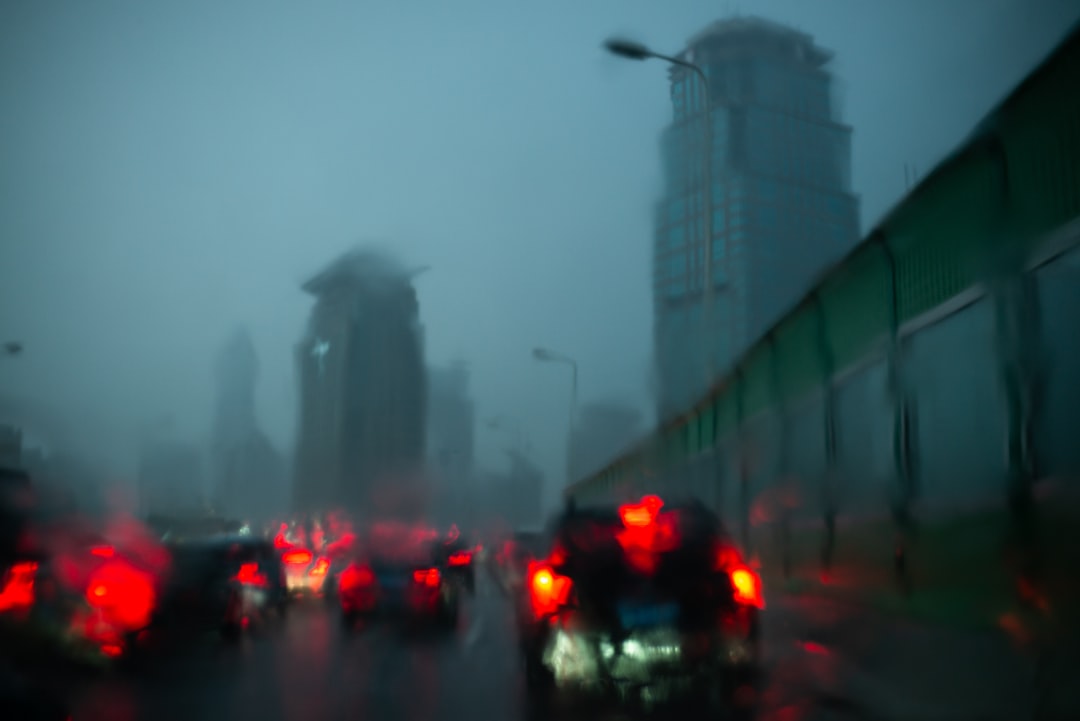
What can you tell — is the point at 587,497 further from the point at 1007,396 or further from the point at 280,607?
the point at 1007,396

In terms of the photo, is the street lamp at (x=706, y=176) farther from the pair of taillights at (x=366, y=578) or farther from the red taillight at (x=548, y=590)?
the red taillight at (x=548, y=590)

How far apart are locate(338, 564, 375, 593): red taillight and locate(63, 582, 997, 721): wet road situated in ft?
5.65

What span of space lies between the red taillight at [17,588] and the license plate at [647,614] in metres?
6.42

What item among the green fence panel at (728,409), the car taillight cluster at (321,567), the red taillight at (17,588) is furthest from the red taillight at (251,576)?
the green fence panel at (728,409)

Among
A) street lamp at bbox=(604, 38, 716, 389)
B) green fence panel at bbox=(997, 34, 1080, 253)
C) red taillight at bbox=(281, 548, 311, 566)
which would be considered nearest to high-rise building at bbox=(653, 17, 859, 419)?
street lamp at bbox=(604, 38, 716, 389)

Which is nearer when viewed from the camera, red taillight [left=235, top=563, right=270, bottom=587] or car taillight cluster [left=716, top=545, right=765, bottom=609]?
car taillight cluster [left=716, top=545, right=765, bottom=609]

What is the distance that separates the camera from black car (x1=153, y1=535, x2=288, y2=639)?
47.5 feet

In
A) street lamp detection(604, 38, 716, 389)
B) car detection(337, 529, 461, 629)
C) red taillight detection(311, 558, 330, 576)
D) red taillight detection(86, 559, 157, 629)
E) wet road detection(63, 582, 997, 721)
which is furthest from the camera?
red taillight detection(311, 558, 330, 576)

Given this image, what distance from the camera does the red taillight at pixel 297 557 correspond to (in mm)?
25516

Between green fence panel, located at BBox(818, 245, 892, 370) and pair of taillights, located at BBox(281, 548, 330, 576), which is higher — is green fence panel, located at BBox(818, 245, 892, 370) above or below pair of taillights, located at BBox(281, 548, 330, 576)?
above

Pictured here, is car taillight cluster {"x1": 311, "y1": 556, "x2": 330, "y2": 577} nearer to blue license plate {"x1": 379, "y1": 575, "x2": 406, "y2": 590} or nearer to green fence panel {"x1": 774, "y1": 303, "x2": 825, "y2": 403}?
blue license plate {"x1": 379, "y1": 575, "x2": 406, "y2": 590}

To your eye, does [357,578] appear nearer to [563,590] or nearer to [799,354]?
[799,354]

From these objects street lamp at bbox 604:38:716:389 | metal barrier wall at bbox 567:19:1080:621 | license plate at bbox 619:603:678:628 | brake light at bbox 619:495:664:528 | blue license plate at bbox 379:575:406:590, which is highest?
street lamp at bbox 604:38:716:389

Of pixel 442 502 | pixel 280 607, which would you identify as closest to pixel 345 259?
pixel 442 502
